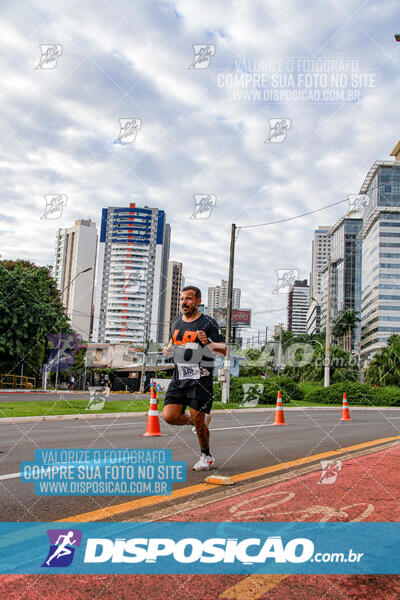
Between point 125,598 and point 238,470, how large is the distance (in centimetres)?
327

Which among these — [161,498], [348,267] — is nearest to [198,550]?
[161,498]

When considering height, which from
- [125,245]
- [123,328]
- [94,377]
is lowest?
[94,377]

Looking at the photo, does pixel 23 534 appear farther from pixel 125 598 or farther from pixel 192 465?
pixel 192 465

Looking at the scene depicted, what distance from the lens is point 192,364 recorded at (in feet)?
16.8

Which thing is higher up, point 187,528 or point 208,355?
point 208,355

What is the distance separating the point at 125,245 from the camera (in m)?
186

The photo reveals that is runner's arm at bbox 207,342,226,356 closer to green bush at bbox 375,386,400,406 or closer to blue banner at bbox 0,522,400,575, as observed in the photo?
blue banner at bbox 0,522,400,575

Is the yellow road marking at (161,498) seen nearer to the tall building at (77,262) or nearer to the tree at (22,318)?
the tree at (22,318)

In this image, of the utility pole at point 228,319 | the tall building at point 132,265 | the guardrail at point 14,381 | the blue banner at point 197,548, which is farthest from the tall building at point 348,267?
the blue banner at point 197,548

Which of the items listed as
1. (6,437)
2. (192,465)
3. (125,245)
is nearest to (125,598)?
(192,465)

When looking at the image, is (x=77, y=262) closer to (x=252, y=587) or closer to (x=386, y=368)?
(x=386, y=368)

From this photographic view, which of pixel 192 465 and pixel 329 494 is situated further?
pixel 192 465

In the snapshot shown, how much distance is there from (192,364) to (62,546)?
8.34 feet

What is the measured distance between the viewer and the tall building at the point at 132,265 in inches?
7067
